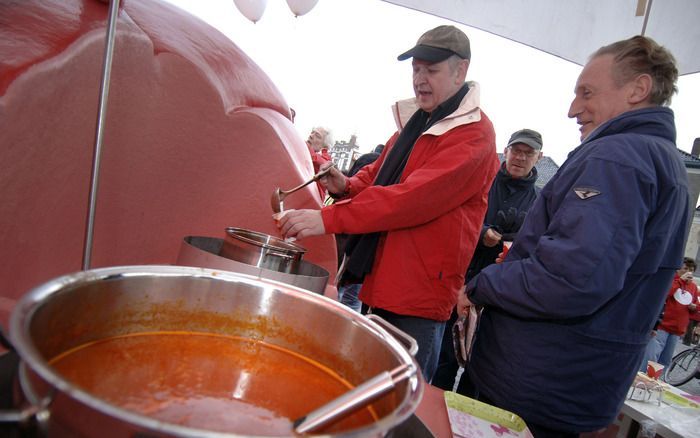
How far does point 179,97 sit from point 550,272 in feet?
3.83

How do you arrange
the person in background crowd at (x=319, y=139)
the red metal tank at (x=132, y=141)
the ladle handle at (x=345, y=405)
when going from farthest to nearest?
the person in background crowd at (x=319, y=139) < the red metal tank at (x=132, y=141) < the ladle handle at (x=345, y=405)

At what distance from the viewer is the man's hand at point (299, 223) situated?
1.41 m

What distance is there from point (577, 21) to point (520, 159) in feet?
2.98

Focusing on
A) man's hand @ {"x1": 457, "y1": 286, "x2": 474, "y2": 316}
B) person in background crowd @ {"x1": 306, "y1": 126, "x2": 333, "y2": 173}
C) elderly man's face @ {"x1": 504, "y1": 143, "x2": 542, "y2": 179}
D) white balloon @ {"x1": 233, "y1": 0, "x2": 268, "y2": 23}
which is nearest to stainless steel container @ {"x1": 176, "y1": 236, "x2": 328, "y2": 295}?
man's hand @ {"x1": 457, "y1": 286, "x2": 474, "y2": 316}

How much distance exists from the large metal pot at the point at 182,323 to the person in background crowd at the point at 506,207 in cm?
236

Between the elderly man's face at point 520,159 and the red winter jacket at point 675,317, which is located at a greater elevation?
the elderly man's face at point 520,159

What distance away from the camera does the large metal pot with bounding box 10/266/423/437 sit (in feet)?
1.07

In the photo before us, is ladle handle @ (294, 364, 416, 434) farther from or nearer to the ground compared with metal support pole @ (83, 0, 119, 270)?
nearer to the ground

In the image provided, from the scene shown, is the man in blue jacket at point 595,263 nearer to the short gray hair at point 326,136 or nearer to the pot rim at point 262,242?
the pot rim at point 262,242

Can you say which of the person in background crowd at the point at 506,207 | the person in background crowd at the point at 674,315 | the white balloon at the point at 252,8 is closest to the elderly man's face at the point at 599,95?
the person in background crowd at the point at 506,207

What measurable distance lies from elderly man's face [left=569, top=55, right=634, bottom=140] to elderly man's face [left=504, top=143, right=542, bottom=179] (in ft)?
5.22

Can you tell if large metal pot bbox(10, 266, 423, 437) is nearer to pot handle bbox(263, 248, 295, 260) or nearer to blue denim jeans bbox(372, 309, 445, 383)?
pot handle bbox(263, 248, 295, 260)

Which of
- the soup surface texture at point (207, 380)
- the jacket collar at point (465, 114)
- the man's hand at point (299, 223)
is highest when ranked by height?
the jacket collar at point (465, 114)

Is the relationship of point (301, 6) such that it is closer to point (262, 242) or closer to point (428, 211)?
point (428, 211)
